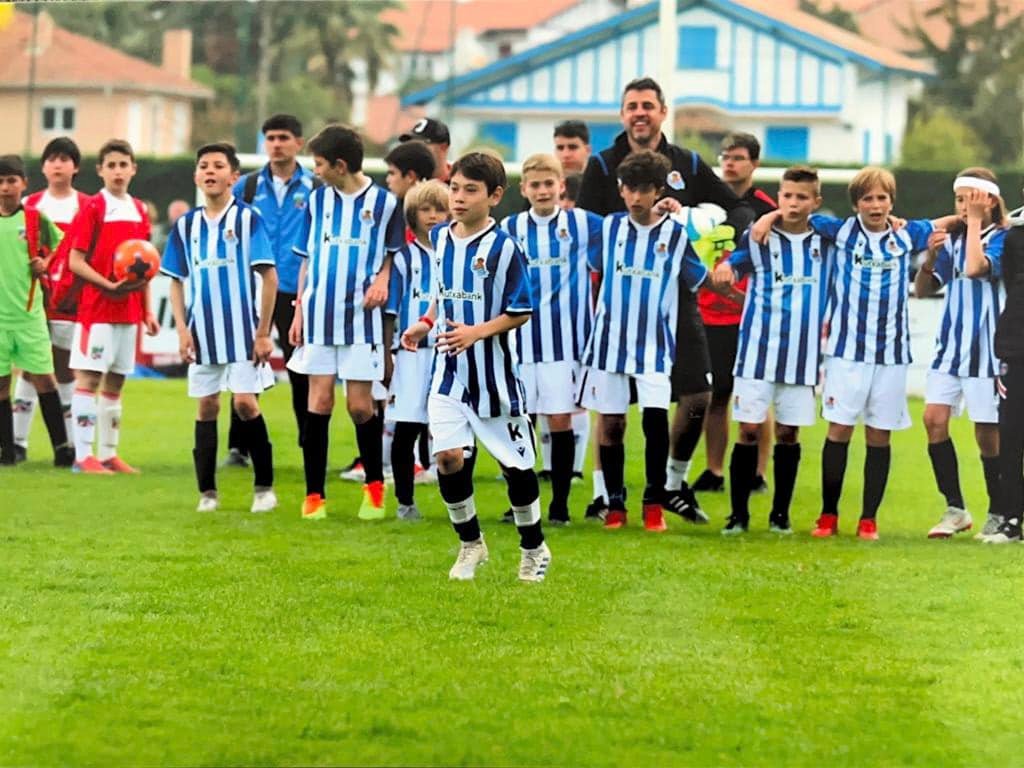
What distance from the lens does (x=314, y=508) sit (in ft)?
33.4

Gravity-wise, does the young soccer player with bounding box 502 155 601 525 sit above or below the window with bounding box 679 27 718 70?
below

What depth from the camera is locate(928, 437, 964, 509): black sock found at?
34.4 ft

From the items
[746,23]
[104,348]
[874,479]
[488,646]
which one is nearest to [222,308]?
[104,348]

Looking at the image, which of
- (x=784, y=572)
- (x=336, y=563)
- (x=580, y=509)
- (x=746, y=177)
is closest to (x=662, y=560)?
(x=784, y=572)

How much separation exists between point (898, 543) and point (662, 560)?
63.2 inches

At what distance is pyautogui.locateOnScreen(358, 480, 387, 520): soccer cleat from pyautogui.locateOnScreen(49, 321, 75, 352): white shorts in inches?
155

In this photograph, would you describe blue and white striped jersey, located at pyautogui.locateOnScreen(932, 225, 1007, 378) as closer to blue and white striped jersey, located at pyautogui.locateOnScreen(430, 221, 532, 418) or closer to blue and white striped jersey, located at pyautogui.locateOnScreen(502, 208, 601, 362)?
blue and white striped jersey, located at pyautogui.locateOnScreen(502, 208, 601, 362)

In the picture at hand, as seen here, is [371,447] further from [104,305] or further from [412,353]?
[104,305]

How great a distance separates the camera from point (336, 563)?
8523 millimetres

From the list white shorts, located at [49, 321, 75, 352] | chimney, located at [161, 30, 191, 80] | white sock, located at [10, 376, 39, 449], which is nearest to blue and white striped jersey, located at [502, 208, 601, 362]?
white sock, located at [10, 376, 39, 449]

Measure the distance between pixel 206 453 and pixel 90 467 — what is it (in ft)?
7.18

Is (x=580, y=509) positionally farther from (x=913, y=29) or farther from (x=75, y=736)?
(x=913, y=29)

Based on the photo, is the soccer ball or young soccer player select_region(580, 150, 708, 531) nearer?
young soccer player select_region(580, 150, 708, 531)

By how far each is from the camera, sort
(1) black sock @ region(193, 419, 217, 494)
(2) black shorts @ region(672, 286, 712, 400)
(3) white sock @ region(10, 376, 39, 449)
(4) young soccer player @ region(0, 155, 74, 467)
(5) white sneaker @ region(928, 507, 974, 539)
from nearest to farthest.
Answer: (5) white sneaker @ region(928, 507, 974, 539) → (1) black sock @ region(193, 419, 217, 494) → (2) black shorts @ region(672, 286, 712, 400) → (4) young soccer player @ region(0, 155, 74, 467) → (3) white sock @ region(10, 376, 39, 449)
